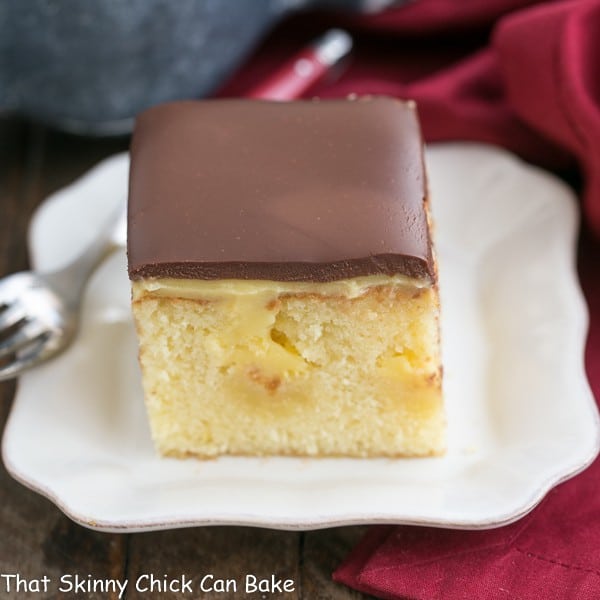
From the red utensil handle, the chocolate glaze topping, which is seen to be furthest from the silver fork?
the red utensil handle

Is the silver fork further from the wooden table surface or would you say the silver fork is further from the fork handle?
the wooden table surface

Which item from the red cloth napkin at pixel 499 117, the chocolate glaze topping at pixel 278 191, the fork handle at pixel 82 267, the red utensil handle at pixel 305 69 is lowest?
the red cloth napkin at pixel 499 117

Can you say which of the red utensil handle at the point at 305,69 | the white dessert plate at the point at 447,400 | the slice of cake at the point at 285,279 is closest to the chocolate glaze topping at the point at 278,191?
the slice of cake at the point at 285,279

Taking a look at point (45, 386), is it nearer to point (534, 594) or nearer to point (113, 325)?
point (113, 325)

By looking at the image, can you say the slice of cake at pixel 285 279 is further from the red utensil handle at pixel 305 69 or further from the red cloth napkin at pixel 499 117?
the red utensil handle at pixel 305 69

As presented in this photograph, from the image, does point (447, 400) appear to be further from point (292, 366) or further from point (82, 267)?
point (82, 267)

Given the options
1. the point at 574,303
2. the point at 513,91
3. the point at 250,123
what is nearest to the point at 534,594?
the point at 574,303
